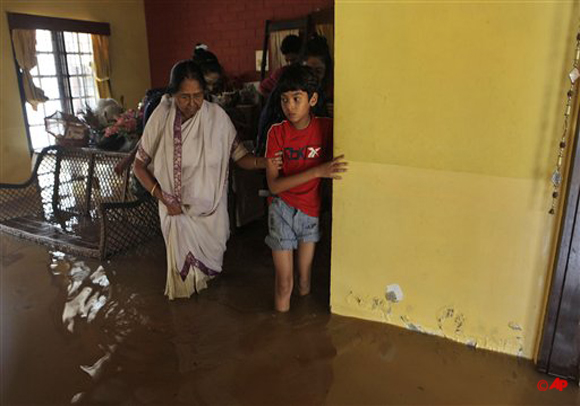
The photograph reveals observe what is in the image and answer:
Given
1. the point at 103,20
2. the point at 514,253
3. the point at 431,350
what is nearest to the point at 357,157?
the point at 514,253

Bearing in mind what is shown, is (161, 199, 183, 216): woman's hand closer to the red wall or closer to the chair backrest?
the chair backrest

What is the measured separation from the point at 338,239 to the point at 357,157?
0.40m

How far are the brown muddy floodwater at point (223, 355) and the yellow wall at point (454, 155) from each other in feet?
0.58

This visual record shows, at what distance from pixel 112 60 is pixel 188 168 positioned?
4958mm

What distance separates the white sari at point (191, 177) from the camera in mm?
2268

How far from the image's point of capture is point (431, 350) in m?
1.84

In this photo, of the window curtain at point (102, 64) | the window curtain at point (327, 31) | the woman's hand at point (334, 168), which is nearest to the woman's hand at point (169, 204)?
the woman's hand at point (334, 168)

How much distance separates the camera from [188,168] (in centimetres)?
229

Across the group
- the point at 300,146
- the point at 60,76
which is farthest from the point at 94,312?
the point at 60,76

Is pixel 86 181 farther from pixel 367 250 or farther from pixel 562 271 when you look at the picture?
pixel 562 271

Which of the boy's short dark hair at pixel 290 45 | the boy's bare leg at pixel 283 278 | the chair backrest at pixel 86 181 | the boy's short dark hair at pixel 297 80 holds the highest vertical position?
the boy's short dark hair at pixel 290 45

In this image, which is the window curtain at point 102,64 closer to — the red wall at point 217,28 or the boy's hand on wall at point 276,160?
the red wall at point 217,28

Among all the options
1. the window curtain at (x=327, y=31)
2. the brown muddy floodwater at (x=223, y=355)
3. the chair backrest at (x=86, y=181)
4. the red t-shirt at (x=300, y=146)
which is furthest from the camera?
the window curtain at (x=327, y=31)

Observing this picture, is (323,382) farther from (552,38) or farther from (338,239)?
(552,38)
